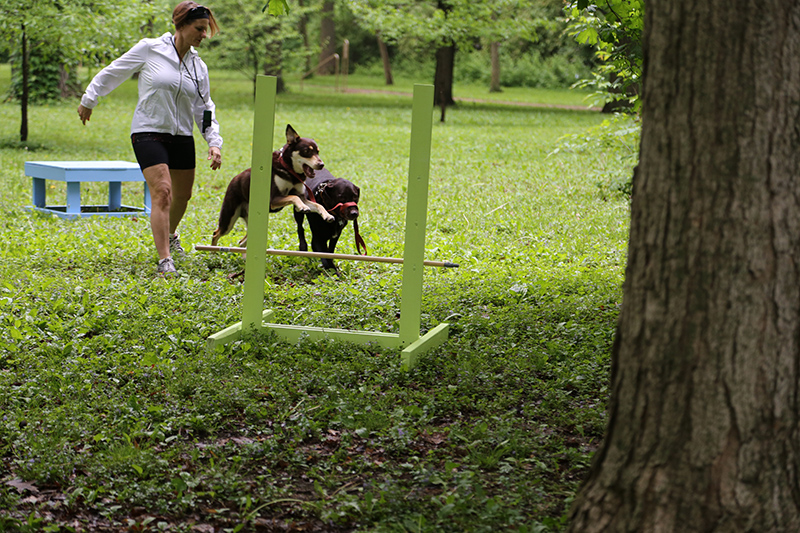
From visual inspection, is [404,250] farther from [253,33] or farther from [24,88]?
[253,33]

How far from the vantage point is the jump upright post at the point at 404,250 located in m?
4.55

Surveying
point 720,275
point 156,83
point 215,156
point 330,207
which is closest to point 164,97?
point 156,83

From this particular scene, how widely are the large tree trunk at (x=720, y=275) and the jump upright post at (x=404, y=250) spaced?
217 cm

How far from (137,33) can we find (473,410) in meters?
13.3

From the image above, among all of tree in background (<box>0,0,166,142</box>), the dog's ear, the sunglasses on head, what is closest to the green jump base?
the dog's ear

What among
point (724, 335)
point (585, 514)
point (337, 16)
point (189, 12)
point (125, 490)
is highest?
point (337, 16)

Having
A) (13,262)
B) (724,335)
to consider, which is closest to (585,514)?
(724,335)

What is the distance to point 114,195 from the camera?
946 centimetres

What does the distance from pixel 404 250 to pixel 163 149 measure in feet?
8.65

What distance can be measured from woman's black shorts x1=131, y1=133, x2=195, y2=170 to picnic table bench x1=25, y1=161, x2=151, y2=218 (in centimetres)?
263

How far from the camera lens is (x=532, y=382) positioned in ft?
14.2

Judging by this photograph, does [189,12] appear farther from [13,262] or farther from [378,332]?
[378,332]

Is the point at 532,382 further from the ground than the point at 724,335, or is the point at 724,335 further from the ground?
the point at 724,335

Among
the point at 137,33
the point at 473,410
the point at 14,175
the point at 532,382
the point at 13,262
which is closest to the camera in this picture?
the point at 473,410
